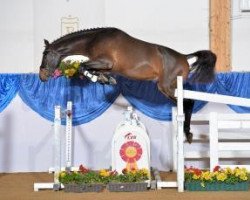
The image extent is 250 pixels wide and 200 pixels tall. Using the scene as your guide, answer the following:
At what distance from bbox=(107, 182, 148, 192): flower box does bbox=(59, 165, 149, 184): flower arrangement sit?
0.06 metres

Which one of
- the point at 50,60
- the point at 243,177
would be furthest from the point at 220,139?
the point at 50,60

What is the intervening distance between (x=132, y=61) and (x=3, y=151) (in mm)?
2715

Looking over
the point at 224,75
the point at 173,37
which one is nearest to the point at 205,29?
the point at 173,37

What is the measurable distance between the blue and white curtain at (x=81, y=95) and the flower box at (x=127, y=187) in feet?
6.31

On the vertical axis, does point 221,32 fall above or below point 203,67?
above

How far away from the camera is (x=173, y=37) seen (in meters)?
Answer: 8.44

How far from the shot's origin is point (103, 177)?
601 centimetres

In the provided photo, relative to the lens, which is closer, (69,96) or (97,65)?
(97,65)

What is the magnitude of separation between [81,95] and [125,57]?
170 cm

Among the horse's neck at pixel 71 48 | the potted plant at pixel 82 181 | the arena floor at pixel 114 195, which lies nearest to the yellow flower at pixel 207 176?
the arena floor at pixel 114 195

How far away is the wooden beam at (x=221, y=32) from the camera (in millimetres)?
8227

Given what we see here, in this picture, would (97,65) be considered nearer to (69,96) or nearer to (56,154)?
(56,154)

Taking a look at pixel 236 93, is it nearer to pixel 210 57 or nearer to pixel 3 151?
pixel 210 57

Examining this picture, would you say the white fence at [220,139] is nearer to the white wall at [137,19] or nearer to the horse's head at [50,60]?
the white wall at [137,19]
